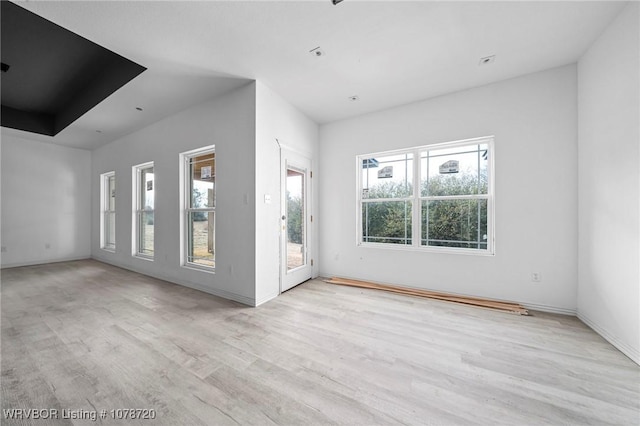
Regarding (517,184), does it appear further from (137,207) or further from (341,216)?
(137,207)

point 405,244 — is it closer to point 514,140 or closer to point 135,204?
point 514,140

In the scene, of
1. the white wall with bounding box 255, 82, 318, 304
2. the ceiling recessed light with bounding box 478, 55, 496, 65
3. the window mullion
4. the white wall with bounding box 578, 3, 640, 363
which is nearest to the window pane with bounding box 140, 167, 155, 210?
the white wall with bounding box 255, 82, 318, 304

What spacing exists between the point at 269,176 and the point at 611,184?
143 inches

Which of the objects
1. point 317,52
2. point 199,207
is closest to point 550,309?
point 317,52

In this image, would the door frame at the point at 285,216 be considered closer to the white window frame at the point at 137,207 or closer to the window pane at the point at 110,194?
the white window frame at the point at 137,207

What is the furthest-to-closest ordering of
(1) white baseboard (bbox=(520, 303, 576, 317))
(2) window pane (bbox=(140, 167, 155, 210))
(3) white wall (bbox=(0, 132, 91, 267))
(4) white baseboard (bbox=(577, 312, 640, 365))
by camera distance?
(3) white wall (bbox=(0, 132, 91, 267)) → (2) window pane (bbox=(140, 167, 155, 210)) → (1) white baseboard (bbox=(520, 303, 576, 317)) → (4) white baseboard (bbox=(577, 312, 640, 365))

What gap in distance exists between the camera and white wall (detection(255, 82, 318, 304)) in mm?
3130

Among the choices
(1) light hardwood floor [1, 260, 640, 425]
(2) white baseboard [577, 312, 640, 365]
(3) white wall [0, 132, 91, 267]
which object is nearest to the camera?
(1) light hardwood floor [1, 260, 640, 425]

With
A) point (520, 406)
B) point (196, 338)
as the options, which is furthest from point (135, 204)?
point (520, 406)

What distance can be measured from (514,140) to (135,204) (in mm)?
6880

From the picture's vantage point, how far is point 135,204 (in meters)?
5.10

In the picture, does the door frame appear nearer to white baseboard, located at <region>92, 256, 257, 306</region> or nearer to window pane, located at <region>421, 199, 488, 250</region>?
white baseboard, located at <region>92, 256, 257, 306</region>

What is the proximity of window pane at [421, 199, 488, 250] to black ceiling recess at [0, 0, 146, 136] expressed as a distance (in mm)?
4332

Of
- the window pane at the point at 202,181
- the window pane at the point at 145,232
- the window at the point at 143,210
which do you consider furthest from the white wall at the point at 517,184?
the window at the point at 143,210
